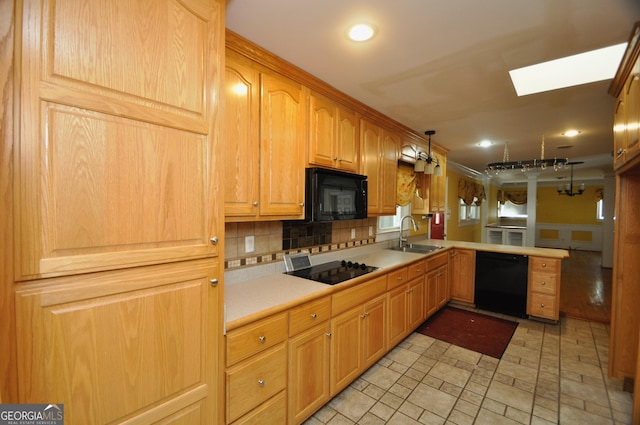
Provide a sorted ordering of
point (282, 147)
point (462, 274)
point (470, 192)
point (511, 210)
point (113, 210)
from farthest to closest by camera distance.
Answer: point (511, 210), point (470, 192), point (462, 274), point (282, 147), point (113, 210)

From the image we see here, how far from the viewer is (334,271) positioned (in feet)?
7.61

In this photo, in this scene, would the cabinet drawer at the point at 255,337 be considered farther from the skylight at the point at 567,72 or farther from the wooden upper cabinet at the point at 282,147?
the skylight at the point at 567,72

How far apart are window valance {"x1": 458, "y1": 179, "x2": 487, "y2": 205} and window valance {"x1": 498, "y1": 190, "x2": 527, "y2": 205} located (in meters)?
3.57

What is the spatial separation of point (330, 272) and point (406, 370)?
1108mm

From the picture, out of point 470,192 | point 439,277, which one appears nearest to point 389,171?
point 439,277

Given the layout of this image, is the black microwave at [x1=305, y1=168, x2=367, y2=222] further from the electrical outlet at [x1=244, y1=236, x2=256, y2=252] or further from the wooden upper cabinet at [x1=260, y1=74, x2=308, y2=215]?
the electrical outlet at [x1=244, y1=236, x2=256, y2=252]

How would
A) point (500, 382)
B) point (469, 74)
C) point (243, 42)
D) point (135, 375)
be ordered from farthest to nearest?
point (500, 382), point (469, 74), point (243, 42), point (135, 375)

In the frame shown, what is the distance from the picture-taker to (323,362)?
1.84 m

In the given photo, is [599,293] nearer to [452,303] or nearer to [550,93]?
[452,303]

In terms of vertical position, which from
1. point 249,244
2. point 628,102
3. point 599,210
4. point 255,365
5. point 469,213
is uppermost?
point 628,102

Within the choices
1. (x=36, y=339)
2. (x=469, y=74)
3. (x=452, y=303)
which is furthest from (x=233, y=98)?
(x=452, y=303)

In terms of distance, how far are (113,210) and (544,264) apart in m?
4.28

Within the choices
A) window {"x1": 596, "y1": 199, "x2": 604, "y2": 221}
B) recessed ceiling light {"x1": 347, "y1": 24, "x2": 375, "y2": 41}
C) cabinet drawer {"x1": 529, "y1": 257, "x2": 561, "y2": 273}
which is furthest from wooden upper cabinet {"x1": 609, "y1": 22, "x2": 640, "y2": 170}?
window {"x1": 596, "y1": 199, "x2": 604, "y2": 221}

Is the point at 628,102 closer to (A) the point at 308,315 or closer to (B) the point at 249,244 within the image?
(A) the point at 308,315
